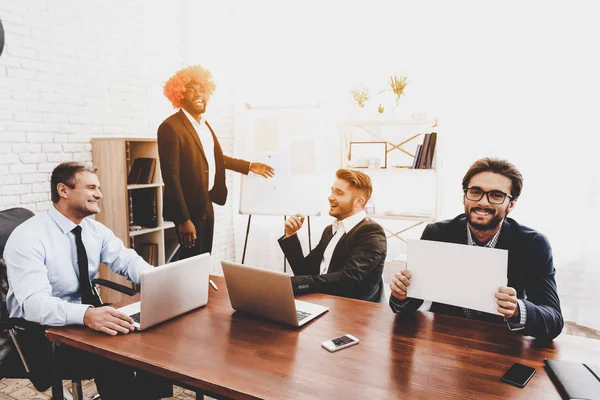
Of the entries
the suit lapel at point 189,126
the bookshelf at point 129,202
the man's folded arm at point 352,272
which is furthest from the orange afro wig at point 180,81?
the man's folded arm at point 352,272

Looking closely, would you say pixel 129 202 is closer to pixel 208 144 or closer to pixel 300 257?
pixel 208 144

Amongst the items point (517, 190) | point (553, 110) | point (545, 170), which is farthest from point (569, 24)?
point (517, 190)

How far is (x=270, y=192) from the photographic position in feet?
14.2

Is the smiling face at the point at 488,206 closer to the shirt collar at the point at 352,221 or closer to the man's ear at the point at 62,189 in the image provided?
the shirt collar at the point at 352,221

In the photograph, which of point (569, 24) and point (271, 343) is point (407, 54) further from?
point (271, 343)

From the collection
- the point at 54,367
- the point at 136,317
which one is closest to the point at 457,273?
the point at 136,317

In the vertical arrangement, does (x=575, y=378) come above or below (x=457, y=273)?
below

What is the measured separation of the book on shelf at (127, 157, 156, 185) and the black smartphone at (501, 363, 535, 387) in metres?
2.92

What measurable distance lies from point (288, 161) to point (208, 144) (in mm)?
745

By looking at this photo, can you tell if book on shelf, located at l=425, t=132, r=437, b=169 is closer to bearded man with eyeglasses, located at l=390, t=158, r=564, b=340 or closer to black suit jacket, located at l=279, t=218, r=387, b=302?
black suit jacket, located at l=279, t=218, r=387, b=302

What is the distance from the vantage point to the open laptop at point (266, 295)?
1.66 meters

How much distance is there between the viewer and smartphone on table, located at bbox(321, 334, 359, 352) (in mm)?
1525

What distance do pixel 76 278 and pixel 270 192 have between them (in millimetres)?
2320

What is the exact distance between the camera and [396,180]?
4.33 m
